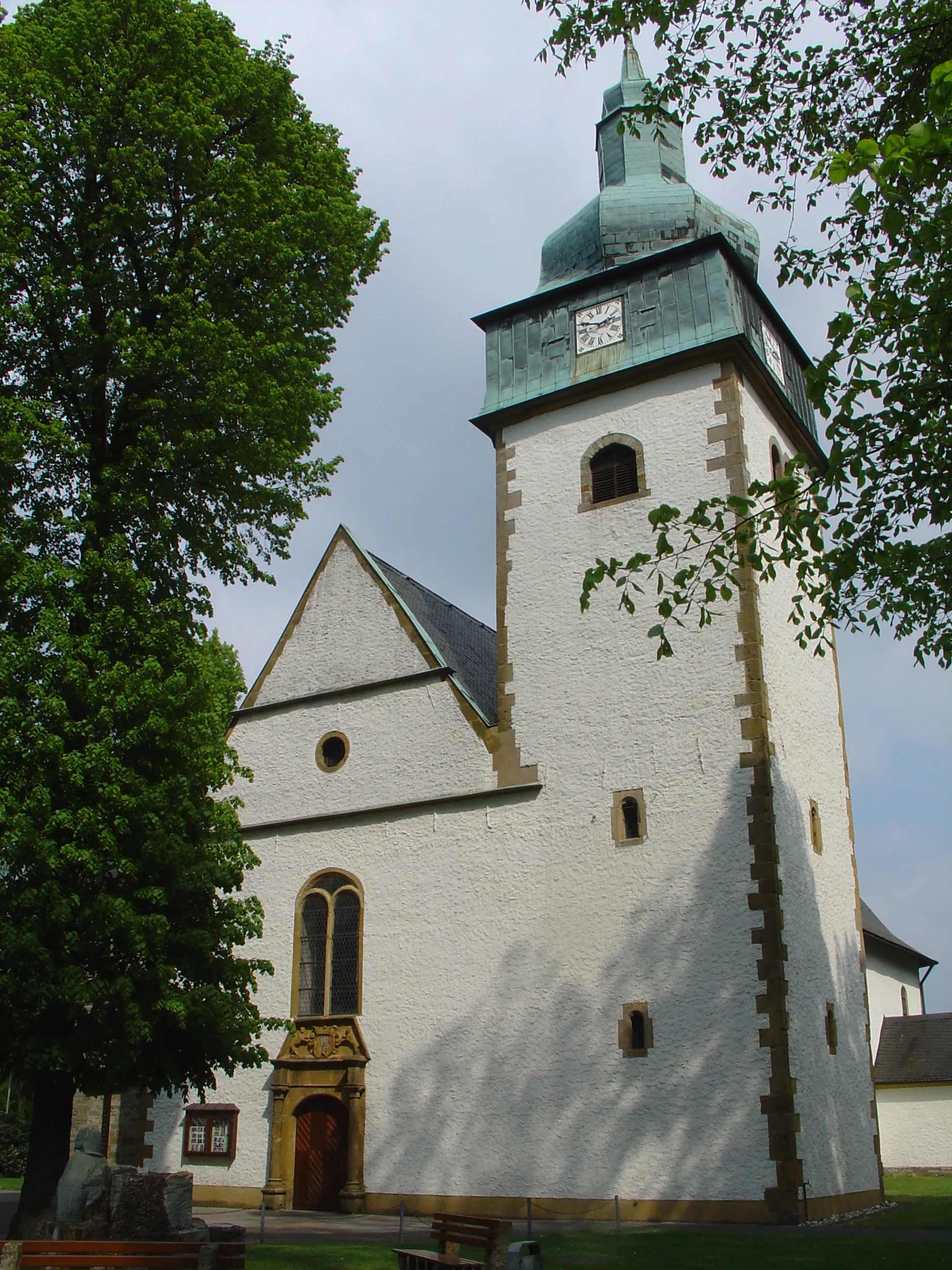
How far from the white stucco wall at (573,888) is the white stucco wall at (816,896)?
7 cm

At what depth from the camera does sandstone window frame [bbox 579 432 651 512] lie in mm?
18172

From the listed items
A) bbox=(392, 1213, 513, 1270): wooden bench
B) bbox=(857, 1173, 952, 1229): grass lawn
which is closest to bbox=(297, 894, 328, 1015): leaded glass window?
bbox=(857, 1173, 952, 1229): grass lawn

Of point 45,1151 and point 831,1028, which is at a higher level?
point 831,1028

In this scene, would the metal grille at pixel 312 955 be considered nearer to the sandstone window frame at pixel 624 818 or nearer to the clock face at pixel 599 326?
the sandstone window frame at pixel 624 818

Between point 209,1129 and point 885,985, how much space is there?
19.7 m

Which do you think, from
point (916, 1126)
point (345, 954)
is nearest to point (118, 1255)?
point (345, 954)

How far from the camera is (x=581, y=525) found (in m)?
18.5

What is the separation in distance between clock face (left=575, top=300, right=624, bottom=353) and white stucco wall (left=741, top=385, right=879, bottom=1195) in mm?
2412

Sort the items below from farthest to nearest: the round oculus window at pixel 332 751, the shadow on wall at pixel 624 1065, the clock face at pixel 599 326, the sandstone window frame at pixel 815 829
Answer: the clock face at pixel 599 326, the round oculus window at pixel 332 751, the sandstone window frame at pixel 815 829, the shadow on wall at pixel 624 1065

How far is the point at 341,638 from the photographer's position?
19.8 meters

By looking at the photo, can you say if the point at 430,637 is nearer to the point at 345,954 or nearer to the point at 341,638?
the point at 341,638

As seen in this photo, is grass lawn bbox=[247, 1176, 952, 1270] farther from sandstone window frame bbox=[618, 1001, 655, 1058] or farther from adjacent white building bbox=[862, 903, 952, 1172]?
adjacent white building bbox=[862, 903, 952, 1172]

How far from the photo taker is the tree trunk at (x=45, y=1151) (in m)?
11.2

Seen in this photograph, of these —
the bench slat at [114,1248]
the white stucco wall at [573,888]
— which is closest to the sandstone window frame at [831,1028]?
the white stucco wall at [573,888]
